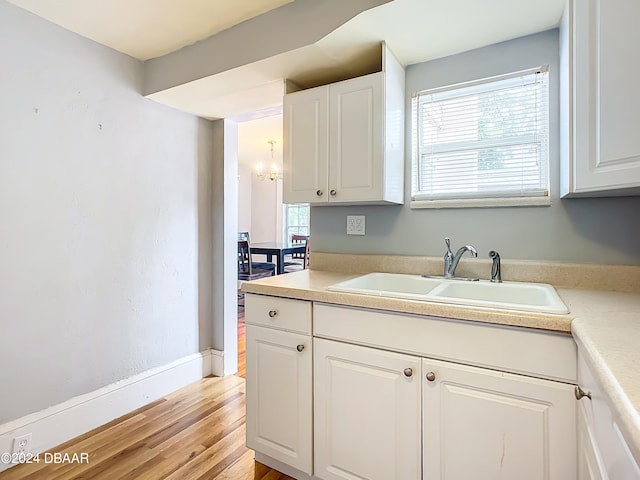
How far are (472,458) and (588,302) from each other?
0.65 metres

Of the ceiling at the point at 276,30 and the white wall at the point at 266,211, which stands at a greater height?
the ceiling at the point at 276,30

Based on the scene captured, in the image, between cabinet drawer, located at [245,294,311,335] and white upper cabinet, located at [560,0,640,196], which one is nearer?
white upper cabinet, located at [560,0,640,196]

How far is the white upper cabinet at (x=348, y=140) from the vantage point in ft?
5.43

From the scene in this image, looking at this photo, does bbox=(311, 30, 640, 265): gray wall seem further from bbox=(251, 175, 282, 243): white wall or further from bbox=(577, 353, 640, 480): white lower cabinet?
bbox=(251, 175, 282, 243): white wall

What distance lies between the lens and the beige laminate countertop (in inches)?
21.6

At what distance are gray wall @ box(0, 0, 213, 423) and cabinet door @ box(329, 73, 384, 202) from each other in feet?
4.21

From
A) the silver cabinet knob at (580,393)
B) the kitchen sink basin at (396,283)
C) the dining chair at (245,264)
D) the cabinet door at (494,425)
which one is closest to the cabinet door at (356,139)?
the kitchen sink basin at (396,283)

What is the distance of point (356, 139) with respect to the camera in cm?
170

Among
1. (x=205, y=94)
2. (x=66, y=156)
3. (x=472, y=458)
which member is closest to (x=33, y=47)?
(x=66, y=156)

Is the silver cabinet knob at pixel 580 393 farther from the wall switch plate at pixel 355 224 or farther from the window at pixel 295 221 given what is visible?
the window at pixel 295 221

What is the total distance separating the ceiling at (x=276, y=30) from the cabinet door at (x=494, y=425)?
1386 millimetres

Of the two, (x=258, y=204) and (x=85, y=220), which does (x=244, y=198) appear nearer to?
(x=258, y=204)

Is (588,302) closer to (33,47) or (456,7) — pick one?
(456,7)

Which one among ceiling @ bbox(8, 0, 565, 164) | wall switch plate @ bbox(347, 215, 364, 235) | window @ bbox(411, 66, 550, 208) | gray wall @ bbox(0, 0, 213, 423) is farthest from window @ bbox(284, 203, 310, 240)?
window @ bbox(411, 66, 550, 208)
